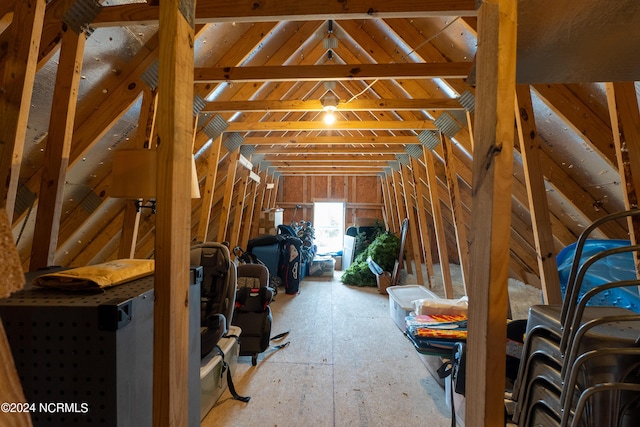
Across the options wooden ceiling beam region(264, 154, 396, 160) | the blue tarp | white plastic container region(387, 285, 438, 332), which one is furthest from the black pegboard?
wooden ceiling beam region(264, 154, 396, 160)

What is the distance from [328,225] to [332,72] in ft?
19.8

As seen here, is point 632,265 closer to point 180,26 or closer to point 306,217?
point 180,26

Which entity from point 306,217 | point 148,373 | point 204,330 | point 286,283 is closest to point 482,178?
point 148,373

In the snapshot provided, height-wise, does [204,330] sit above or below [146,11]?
below

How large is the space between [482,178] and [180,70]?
0.70 m

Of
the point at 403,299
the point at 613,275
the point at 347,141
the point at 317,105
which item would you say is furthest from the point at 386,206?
the point at 613,275

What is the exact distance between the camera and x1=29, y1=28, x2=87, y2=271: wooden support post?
141 centimetres

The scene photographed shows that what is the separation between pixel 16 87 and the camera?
1.19 meters

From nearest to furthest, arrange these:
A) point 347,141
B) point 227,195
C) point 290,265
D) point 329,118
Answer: point 329,118
point 227,195
point 347,141
point 290,265

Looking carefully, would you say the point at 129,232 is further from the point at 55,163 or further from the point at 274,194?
the point at 274,194

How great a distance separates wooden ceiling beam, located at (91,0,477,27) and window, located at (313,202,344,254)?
6.50 meters

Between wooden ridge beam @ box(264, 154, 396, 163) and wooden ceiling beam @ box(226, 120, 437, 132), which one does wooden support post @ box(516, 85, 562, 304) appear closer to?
wooden ceiling beam @ box(226, 120, 437, 132)

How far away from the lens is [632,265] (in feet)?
5.44

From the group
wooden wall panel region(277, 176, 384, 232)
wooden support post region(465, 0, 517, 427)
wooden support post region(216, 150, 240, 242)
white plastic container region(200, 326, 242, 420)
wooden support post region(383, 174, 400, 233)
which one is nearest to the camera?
wooden support post region(465, 0, 517, 427)
